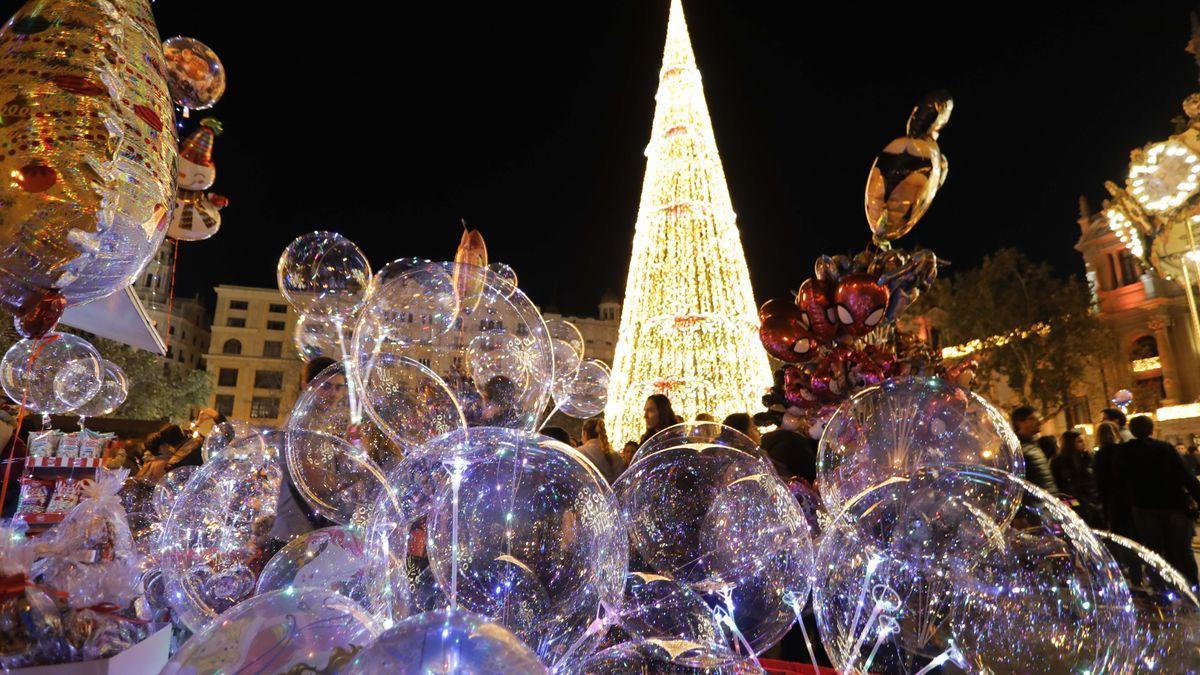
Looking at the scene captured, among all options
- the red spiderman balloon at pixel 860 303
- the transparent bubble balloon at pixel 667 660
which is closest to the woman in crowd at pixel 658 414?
the red spiderman balloon at pixel 860 303

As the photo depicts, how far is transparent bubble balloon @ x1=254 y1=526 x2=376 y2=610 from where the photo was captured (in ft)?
6.76

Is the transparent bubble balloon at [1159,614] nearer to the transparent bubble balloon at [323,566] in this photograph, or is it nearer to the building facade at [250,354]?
the transparent bubble balloon at [323,566]

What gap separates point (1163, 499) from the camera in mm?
5016

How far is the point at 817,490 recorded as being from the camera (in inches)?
145

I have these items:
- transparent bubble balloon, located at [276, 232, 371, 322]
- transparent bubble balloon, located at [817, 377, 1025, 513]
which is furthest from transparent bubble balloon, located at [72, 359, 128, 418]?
transparent bubble balloon, located at [817, 377, 1025, 513]

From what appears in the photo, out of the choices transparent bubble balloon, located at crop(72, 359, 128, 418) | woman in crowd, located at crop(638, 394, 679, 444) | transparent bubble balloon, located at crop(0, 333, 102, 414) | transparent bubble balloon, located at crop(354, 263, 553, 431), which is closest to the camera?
transparent bubble balloon, located at crop(354, 263, 553, 431)

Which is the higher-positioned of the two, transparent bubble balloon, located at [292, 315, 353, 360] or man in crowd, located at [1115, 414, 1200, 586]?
transparent bubble balloon, located at [292, 315, 353, 360]

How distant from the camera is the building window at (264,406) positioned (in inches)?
1885

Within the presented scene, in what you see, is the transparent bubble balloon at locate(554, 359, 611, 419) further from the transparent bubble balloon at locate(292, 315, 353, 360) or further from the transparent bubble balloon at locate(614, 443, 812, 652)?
the transparent bubble balloon at locate(614, 443, 812, 652)

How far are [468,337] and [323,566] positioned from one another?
5.07ft

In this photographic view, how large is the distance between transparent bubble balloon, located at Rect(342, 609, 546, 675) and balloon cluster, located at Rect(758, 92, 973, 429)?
12.8 feet

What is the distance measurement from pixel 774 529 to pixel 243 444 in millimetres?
2194

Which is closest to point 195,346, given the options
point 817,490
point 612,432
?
point 612,432

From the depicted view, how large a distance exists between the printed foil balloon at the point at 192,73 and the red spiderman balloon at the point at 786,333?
4058 millimetres
